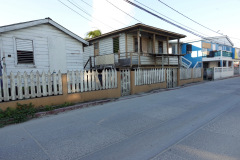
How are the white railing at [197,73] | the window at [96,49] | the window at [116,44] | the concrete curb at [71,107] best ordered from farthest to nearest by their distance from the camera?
→ the window at [96,49] → the white railing at [197,73] → the window at [116,44] → the concrete curb at [71,107]

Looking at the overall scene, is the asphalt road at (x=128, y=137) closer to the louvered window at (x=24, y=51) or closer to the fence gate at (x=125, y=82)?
the fence gate at (x=125, y=82)

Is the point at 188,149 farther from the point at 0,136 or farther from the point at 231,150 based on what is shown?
the point at 0,136

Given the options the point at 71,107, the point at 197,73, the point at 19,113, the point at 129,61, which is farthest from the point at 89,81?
the point at 197,73

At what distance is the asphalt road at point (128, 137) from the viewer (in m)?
3.04

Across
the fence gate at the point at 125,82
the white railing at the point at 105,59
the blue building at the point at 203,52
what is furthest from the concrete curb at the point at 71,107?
the blue building at the point at 203,52

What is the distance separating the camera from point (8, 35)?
26.7 feet

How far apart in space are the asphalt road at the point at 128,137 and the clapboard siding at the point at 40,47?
4657 mm

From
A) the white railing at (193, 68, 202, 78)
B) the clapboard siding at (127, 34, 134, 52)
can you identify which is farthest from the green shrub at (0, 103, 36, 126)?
the white railing at (193, 68, 202, 78)

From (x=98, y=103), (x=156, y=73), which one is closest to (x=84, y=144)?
(x=98, y=103)

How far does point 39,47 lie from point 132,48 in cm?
832

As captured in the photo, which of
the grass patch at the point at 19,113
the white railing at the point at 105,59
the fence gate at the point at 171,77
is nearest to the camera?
the grass patch at the point at 19,113

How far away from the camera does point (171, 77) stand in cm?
1337

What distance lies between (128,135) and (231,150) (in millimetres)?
2135

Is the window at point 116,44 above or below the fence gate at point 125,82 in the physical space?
above
